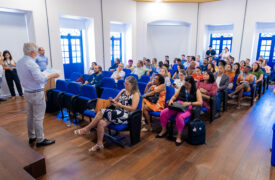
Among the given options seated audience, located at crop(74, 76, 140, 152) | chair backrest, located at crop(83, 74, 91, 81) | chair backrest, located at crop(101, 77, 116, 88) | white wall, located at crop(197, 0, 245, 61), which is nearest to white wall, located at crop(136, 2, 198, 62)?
white wall, located at crop(197, 0, 245, 61)

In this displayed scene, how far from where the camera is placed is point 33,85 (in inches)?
110

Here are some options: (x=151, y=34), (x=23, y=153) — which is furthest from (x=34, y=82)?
(x=151, y=34)

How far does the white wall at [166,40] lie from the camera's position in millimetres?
11625

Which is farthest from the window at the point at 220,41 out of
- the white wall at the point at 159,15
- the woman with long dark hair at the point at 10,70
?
the woman with long dark hair at the point at 10,70

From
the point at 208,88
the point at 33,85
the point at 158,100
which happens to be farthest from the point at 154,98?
the point at 33,85

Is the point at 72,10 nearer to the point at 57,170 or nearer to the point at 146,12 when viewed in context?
the point at 146,12

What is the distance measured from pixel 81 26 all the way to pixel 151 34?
472 centimetres

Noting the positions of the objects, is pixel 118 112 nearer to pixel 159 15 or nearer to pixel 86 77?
pixel 86 77

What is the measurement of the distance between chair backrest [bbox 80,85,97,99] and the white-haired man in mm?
1060

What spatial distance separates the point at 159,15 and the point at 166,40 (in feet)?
6.63

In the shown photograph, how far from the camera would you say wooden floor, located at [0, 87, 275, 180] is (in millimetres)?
2516

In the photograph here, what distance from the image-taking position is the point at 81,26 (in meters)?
8.38

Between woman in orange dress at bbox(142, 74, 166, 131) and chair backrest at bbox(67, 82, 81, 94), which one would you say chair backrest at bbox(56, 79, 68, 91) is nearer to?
chair backrest at bbox(67, 82, 81, 94)

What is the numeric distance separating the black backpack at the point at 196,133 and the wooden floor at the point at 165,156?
99 mm
